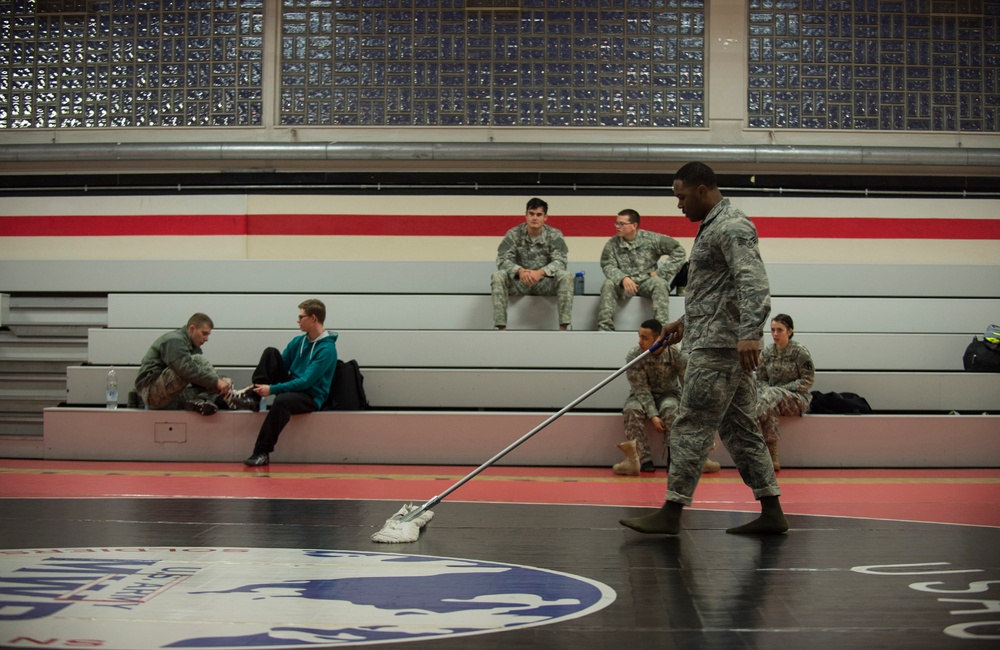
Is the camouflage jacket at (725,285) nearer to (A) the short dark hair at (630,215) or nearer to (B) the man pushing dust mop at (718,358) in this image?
(B) the man pushing dust mop at (718,358)

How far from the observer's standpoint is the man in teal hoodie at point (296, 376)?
641 cm

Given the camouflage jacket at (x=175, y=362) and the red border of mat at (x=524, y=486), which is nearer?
the red border of mat at (x=524, y=486)

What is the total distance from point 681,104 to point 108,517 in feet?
21.2

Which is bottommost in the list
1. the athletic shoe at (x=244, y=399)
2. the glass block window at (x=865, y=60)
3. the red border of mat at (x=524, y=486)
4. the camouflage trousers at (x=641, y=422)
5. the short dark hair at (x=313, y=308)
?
the red border of mat at (x=524, y=486)

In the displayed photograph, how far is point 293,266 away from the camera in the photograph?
8.32 meters

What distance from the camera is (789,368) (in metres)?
6.52

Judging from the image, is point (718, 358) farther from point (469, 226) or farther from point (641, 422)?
point (469, 226)

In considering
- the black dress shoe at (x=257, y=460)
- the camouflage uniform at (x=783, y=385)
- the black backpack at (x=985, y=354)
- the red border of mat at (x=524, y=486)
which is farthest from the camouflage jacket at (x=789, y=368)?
the black dress shoe at (x=257, y=460)

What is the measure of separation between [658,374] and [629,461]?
65 cm

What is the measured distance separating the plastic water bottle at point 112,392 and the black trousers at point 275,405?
112cm

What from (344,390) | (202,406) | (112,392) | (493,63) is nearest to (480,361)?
(344,390)

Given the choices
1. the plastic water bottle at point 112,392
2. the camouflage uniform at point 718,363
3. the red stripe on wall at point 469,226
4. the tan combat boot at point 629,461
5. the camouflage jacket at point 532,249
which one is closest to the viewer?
the camouflage uniform at point 718,363

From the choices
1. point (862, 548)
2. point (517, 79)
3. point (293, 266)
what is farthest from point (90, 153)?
point (862, 548)

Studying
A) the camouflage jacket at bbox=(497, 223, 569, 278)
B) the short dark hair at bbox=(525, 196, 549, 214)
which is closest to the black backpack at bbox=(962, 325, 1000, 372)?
the camouflage jacket at bbox=(497, 223, 569, 278)
